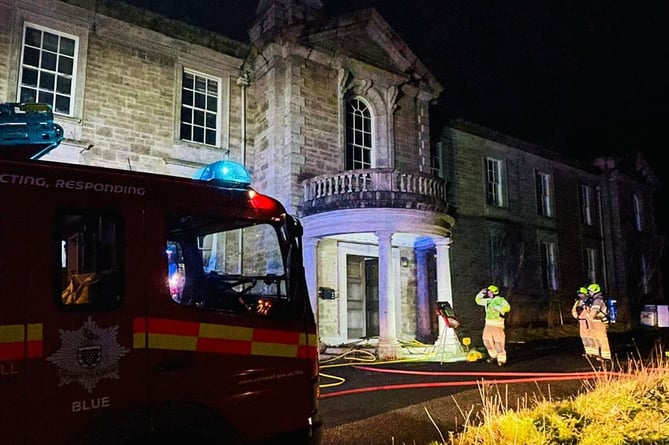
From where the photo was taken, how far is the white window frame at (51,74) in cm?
1068

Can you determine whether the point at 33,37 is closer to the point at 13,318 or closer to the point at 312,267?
the point at 312,267

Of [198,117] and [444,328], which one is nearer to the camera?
[444,328]

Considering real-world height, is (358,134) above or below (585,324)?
above

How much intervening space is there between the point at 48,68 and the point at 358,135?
25.3 feet

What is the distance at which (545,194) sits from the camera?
69.9 feet

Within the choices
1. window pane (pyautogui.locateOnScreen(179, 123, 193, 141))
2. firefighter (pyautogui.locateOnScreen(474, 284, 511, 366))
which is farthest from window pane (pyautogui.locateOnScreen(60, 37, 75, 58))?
firefighter (pyautogui.locateOnScreen(474, 284, 511, 366))

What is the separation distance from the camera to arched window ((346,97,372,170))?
46.6ft

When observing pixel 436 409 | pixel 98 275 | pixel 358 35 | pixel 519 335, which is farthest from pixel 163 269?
pixel 519 335

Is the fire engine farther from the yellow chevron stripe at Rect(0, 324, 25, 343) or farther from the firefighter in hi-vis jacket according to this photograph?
the firefighter in hi-vis jacket

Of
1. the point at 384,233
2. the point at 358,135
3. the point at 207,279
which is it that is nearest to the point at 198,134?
the point at 358,135

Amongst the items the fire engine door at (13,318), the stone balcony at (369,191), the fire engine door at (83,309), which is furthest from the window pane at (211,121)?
the fire engine door at (13,318)

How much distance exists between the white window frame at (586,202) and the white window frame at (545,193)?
108 inches

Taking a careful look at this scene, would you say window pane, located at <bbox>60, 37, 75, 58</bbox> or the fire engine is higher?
window pane, located at <bbox>60, 37, 75, 58</bbox>

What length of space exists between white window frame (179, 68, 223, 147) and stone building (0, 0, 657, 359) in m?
0.04
